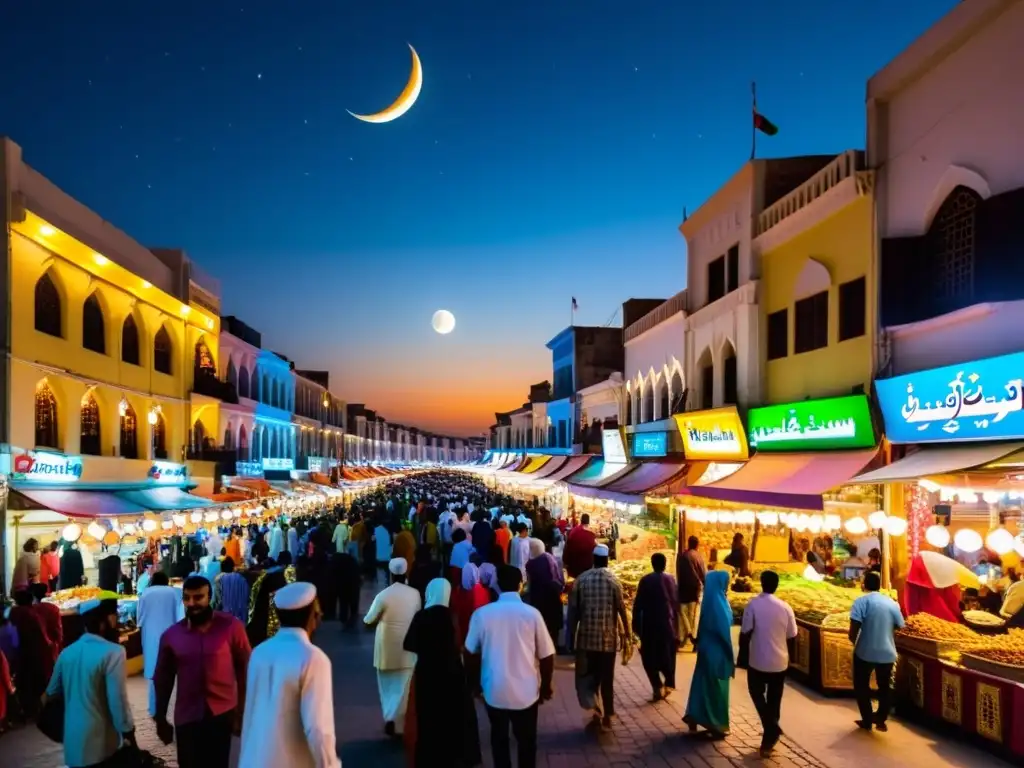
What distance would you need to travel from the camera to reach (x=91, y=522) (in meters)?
15.5

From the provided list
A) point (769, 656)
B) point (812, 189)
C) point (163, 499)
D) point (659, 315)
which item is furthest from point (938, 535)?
point (163, 499)

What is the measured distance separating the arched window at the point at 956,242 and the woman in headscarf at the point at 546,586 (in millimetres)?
6428

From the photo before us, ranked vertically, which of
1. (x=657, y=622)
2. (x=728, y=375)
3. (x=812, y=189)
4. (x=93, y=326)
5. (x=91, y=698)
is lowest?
(x=657, y=622)

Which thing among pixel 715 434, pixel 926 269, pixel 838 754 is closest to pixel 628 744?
pixel 838 754

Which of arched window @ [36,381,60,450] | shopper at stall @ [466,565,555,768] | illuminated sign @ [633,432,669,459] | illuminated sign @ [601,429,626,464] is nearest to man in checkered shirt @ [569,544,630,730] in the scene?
shopper at stall @ [466,565,555,768]

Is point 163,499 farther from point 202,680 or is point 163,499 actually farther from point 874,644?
point 874,644

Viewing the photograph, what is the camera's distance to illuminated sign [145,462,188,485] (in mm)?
21978

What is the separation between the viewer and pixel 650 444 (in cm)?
2245

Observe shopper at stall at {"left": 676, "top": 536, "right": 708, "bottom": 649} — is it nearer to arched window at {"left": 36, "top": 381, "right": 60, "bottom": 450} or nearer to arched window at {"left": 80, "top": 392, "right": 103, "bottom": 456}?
arched window at {"left": 36, "top": 381, "right": 60, "bottom": 450}

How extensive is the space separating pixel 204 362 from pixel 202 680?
81.8 feet

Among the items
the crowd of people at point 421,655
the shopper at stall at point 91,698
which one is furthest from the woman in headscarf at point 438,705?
the shopper at stall at point 91,698

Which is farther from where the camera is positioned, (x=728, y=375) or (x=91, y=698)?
(x=728, y=375)

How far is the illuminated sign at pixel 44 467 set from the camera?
15.2m

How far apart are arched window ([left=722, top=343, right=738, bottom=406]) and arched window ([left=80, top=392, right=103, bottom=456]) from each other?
47.6 feet
